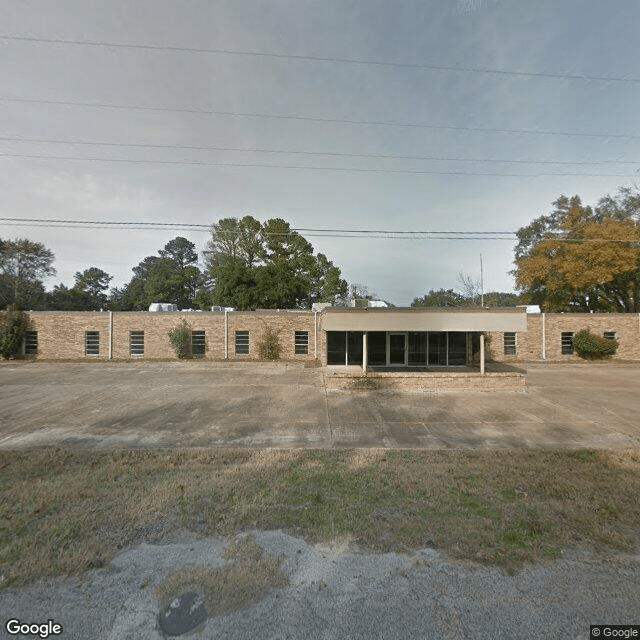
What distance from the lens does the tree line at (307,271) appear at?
2233 cm

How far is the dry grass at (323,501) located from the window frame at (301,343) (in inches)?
561

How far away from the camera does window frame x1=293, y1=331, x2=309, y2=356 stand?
66.3 ft

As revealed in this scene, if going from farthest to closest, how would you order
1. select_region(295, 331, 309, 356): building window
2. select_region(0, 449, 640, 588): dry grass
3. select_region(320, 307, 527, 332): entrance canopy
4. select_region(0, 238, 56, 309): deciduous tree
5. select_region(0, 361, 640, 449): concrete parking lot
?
select_region(0, 238, 56, 309): deciduous tree, select_region(295, 331, 309, 356): building window, select_region(320, 307, 527, 332): entrance canopy, select_region(0, 361, 640, 449): concrete parking lot, select_region(0, 449, 640, 588): dry grass

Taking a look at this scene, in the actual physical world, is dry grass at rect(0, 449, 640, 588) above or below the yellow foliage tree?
A: below

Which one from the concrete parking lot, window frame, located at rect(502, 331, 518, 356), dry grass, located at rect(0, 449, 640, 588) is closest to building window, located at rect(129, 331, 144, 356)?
the concrete parking lot

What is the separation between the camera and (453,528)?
3633mm

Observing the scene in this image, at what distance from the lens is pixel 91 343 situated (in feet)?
66.6

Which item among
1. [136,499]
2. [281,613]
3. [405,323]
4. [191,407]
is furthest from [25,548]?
[405,323]

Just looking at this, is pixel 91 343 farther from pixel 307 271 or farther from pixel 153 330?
pixel 307 271

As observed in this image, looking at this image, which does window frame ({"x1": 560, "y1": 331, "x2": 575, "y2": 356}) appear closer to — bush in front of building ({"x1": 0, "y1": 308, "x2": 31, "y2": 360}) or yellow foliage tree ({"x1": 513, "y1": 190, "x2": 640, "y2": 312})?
yellow foliage tree ({"x1": 513, "y1": 190, "x2": 640, "y2": 312})

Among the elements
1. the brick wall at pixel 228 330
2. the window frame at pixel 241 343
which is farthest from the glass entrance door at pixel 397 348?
the window frame at pixel 241 343

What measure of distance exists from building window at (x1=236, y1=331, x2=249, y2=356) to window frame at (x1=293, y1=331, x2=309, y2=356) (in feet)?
10.3

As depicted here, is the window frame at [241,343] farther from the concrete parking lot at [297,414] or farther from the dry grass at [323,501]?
the dry grass at [323,501]

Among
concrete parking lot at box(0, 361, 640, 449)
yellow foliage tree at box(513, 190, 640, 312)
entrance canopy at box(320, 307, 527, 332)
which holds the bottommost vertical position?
concrete parking lot at box(0, 361, 640, 449)
